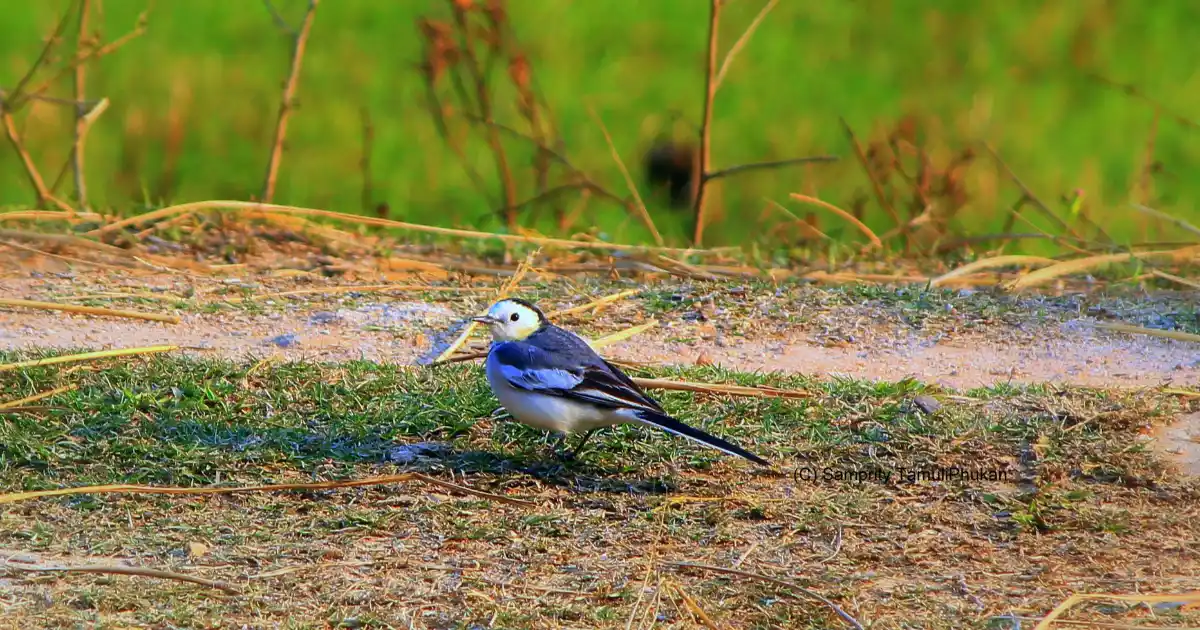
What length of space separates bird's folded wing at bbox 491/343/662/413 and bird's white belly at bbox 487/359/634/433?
0.02 m

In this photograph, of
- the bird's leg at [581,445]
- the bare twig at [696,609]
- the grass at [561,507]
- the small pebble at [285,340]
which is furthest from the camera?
the small pebble at [285,340]

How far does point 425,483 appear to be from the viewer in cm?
395

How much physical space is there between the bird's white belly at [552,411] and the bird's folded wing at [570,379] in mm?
21

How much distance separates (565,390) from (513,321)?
1.54 feet

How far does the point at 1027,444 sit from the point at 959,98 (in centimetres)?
624

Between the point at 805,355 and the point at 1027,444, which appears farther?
the point at 805,355

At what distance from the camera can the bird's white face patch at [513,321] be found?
14.2 feet

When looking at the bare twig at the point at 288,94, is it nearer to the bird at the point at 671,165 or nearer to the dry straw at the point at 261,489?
the bird at the point at 671,165

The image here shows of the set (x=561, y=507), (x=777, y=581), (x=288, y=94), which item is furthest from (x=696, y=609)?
(x=288, y=94)

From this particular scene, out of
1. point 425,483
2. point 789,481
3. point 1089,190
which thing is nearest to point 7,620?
point 425,483

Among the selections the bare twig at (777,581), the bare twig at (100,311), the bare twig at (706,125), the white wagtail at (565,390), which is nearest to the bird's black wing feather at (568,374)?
the white wagtail at (565,390)

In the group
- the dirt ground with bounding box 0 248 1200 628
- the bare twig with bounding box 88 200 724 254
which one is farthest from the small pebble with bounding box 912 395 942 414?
the bare twig with bounding box 88 200 724 254

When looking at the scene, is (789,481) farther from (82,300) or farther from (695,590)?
(82,300)

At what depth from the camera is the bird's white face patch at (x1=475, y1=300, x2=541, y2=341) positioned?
432 cm
